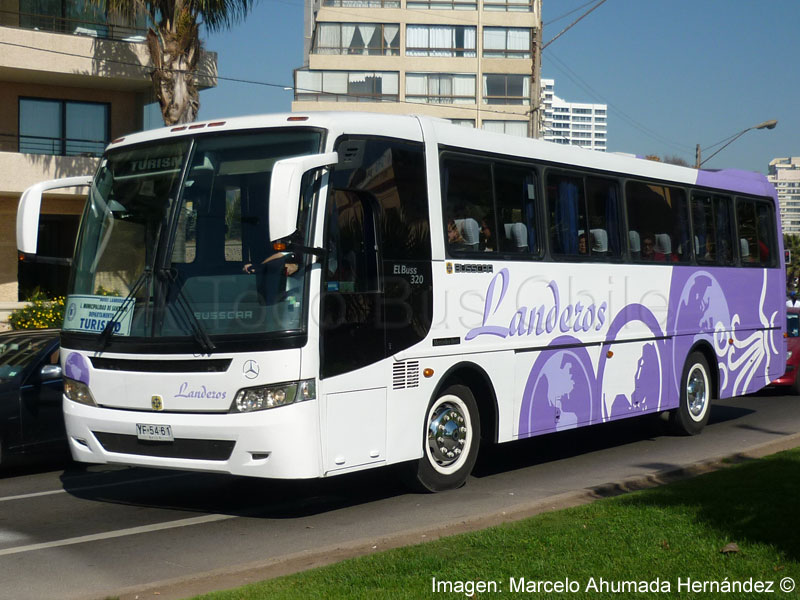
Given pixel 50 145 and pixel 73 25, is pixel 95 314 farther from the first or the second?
pixel 73 25

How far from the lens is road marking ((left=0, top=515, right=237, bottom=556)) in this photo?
779 cm

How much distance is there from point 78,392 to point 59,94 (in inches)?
837

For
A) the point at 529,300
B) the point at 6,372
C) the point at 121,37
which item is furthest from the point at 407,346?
the point at 121,37

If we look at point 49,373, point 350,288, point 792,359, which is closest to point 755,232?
point 792,359

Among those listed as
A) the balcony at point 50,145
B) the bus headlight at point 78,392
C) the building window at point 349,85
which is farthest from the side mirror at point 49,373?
the building window at point 349,85

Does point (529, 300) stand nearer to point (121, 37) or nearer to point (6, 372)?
point (6, 372)

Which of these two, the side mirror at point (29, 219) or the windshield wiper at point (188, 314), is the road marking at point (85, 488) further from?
the windshield wiper at point (188, 314)

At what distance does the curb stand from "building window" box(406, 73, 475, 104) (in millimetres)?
56040

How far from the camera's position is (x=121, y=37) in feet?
91.2

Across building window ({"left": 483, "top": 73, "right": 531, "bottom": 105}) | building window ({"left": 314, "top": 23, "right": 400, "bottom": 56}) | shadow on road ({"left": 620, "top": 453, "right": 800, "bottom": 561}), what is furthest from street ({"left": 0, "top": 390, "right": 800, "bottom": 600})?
building window ({"left": 314, "top": 23, "right": 400, "bottom": 56})

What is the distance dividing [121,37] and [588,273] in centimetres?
1976

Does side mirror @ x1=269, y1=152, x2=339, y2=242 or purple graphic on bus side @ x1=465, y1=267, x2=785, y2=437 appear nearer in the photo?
side mirror @ x1=269, y1=152, x2=339, y2=242

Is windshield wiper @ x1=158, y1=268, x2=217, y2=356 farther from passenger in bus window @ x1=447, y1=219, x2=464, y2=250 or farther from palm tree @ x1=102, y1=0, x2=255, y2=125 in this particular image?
palm tree @ x1=102, y1=0, x2=255, y2=125

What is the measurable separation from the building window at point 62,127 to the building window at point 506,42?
38.9 meters
